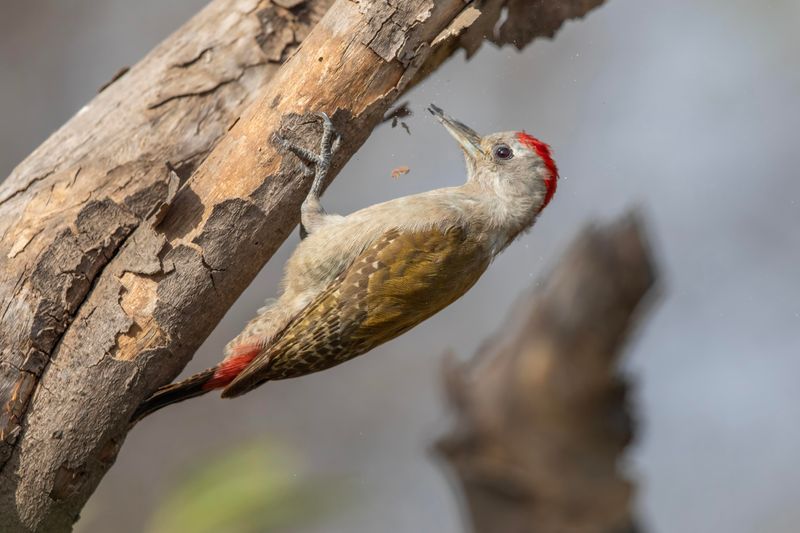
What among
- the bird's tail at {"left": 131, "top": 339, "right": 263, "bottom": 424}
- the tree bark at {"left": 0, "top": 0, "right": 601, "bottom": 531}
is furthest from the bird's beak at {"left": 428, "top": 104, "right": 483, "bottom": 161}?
the bird's tail at {"left": 131, "top": 339, "right": 263, "bottom": 424}

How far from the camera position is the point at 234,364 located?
3.61 meters

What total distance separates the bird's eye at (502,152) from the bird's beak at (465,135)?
76mm

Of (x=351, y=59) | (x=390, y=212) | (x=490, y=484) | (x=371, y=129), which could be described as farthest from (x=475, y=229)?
(x=490, y=484)

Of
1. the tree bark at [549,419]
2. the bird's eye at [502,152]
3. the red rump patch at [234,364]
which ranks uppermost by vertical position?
the red rump patch at [234,364]

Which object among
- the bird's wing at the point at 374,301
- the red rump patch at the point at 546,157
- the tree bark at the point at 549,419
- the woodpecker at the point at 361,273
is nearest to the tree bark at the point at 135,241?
the woodpecker at the point at 361,273

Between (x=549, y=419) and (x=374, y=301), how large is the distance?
5.71ft

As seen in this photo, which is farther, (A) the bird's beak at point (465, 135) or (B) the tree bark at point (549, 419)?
(B) the tree bark at point (549, 419)

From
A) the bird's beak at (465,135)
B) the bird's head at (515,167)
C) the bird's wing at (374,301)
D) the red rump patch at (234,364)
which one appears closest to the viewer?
the red rump patch at (234,364)

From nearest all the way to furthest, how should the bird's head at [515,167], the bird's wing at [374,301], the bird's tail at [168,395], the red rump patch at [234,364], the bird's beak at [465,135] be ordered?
the bird's tail at [168,395], the red rump patch at [234,364], the bird's wing at [374,301], the bird's head at [515,167], the bird's beak at [465,135]

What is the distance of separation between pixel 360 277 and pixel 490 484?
6.02 ft

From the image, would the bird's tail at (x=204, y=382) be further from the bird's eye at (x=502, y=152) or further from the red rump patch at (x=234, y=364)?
the bird's eye at (x=502, y=152)

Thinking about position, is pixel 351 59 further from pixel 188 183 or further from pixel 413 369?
pixel 413 369

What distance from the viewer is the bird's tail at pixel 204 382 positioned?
129 inches

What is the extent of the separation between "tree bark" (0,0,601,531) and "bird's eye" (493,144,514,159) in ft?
1.90
